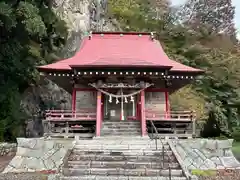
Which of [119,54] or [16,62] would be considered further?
[16,62]

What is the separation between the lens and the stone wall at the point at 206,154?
9.93 meters

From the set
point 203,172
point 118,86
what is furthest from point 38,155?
point 203,172

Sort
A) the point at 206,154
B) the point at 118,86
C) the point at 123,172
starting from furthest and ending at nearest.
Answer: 1. the point at 118,86
2. the point at 206,154
3. the point at 123,172

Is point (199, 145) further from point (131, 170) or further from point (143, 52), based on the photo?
point (143, 52)

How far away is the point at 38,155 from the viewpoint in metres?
9.88

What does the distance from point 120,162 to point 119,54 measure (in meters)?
6.30

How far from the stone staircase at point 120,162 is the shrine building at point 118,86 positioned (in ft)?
5.35

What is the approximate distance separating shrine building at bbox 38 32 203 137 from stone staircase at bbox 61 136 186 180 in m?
1.63

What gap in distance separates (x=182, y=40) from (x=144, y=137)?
677 inches

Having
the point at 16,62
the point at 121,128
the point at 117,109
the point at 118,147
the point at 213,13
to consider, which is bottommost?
the point at 118,147

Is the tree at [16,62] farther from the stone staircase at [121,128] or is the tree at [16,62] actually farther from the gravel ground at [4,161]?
the stone staircase at [121,128]

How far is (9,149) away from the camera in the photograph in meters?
12.8

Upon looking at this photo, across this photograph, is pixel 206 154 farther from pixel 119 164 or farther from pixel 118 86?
pixel 118 86

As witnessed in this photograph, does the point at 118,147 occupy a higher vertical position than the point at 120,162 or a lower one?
higher
